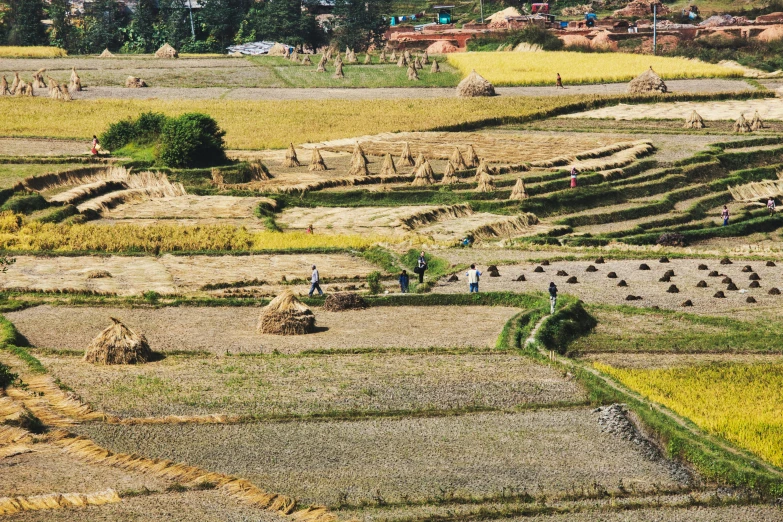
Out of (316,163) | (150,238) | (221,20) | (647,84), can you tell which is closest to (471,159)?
(316,163)

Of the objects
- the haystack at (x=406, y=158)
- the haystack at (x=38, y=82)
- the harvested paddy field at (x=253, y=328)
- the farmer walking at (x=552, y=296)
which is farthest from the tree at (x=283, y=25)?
the farmer walking at (x=552, y=296)

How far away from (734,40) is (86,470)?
114908 millimetres

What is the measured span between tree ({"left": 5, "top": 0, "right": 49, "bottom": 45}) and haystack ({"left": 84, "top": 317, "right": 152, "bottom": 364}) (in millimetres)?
113035

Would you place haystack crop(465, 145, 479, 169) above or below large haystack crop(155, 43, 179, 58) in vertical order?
below

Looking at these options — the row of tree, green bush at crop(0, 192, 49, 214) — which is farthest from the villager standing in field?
the row of tree

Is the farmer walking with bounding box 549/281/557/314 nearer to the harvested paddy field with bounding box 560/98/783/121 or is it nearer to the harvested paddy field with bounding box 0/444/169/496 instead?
the harvested paddy field with bounding box 0/444/169/496

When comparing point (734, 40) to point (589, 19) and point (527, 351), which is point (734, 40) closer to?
point (589, 19)

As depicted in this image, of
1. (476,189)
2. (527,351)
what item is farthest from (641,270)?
(476,189)

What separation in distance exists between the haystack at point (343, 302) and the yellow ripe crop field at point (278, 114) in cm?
3611

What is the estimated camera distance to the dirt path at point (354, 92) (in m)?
100

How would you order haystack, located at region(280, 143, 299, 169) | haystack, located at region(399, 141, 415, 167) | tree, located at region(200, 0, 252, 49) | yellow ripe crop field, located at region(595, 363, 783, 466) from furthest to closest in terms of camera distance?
1. tree, located at region(200, 0, 252, 49)
2. haystack, located at region(280, 143, 299, 169)
3. haystack, located at region(399, 141, 415, 167)
4. yellow ripe crop field, located at region(595, 363, 783, 466)

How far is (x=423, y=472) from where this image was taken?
2473cm

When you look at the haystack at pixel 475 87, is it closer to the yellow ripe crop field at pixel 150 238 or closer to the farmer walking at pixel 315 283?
the yellow ripe crop field at pixel 150 238

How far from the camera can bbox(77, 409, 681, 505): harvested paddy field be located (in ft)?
79.1
